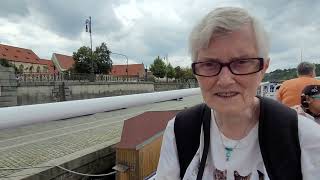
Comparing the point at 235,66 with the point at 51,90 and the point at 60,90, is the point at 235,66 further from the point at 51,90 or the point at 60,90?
the point at 60,90

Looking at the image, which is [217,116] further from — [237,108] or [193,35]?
[193,35]

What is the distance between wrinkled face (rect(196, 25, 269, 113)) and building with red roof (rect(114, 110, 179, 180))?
1.29m

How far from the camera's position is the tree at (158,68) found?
3250 inches

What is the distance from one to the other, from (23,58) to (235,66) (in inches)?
4332

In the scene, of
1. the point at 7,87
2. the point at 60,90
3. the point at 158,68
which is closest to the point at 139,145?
the point at 7,87

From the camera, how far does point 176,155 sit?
1.47 meters

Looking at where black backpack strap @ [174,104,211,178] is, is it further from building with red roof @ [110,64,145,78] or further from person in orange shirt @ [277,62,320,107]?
building with red roof @ [110,64,145,78]

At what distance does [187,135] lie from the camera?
57.4 inches

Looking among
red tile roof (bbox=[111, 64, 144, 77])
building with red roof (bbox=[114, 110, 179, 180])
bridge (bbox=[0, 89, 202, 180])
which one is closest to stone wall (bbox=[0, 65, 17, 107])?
bridge (bbox=[0, 89, 202, 180])

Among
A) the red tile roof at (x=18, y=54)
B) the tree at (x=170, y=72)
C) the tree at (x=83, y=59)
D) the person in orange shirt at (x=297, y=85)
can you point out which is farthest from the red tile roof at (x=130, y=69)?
the person in orange shirt at (x=297, y=85)

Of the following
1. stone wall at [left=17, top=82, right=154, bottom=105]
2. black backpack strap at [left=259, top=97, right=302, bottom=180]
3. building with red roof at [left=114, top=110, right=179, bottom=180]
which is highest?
black backpack strap at [left=259, top=97, right=302, bottom=180]

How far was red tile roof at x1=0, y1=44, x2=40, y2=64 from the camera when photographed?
97.9m

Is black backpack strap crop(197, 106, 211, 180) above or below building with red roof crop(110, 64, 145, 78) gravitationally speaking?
below

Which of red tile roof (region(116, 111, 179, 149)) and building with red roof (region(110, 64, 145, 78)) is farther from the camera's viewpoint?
building with red roof (region(110, 64, 145, 78))
